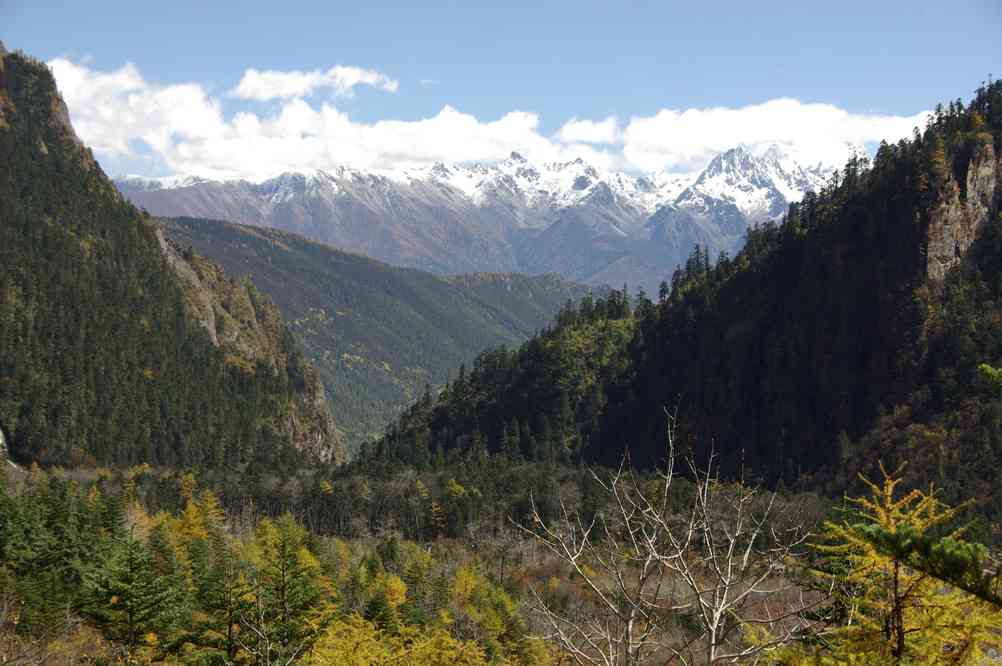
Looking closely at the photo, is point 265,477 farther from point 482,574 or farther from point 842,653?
point 842,653

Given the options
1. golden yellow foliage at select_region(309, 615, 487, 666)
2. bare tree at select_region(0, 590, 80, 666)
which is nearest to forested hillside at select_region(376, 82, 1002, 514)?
golden yellow foliage at select_region(309, 615, 487, 666)

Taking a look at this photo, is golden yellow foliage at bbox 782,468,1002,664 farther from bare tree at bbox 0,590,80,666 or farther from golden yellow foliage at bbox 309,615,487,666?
bare tree at bbox 0,590,80,666

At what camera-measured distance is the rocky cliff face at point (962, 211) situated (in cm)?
17375

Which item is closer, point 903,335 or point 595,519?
point 595,519

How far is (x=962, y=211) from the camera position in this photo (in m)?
175

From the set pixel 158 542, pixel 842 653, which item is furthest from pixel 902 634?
pixel 158 542

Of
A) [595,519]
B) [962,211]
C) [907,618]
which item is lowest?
[595,519]

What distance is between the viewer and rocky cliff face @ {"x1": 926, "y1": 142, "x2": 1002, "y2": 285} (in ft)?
570

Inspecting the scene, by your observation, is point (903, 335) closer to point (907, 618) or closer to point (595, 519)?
point (595, 519)

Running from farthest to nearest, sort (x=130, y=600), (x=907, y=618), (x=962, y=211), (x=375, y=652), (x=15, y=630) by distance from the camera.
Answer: (x=962, y=211) < (x=15, y=630) < (x=130, y=600) < (x=375, y=652) < (x=907, y=618)

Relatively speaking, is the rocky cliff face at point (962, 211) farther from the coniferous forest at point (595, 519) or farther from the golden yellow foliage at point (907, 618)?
the golden yellow foliage at point (907, 618)

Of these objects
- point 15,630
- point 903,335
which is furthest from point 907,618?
point 903,335

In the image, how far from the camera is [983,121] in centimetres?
18688

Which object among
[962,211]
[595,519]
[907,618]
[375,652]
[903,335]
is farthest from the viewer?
[962,211]
